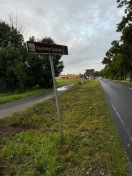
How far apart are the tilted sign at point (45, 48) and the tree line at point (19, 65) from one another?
66.2 ft

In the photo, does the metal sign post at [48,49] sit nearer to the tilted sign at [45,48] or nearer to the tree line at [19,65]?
the tilted sign at [45,48]

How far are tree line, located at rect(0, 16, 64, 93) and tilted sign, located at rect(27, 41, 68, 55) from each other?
794 inches

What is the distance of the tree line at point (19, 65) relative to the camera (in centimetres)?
2680

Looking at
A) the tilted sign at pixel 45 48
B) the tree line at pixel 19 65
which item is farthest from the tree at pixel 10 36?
the tilted sign at pixel 45 48

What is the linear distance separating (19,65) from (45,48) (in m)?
20.8

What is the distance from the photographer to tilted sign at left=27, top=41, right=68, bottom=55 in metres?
5.34

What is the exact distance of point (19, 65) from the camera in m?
25.8

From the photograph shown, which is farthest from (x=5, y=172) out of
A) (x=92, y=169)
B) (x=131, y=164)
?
(x=131, y=164)

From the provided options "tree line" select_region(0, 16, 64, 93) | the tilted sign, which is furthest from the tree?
the tilted sign

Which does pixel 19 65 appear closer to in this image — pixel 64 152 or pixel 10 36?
pixel 10 36

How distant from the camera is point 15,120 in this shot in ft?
29.1

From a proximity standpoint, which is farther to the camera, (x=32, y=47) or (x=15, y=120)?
(x=15, y=120)

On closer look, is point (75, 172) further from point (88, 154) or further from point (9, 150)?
point (9, 150)

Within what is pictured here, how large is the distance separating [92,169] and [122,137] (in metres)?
2.32
